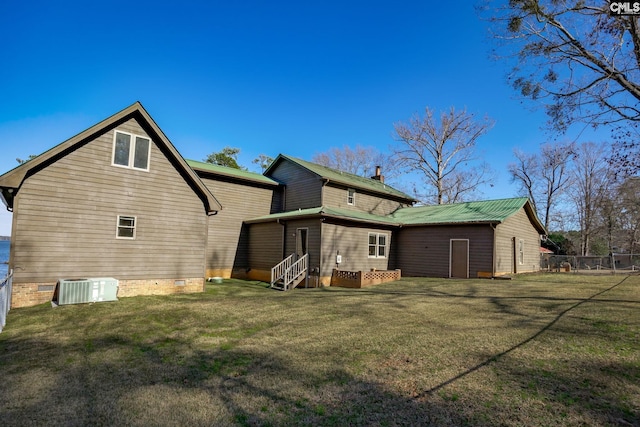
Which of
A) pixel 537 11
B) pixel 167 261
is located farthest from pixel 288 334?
pixel 537 11

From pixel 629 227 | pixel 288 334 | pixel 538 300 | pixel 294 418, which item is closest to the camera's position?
pixel 294 418

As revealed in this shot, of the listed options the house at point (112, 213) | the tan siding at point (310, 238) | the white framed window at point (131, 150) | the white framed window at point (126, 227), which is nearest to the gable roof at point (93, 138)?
the house at point (112, 213)

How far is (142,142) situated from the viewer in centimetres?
1358

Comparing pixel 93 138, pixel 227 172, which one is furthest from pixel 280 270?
pixel 93 138

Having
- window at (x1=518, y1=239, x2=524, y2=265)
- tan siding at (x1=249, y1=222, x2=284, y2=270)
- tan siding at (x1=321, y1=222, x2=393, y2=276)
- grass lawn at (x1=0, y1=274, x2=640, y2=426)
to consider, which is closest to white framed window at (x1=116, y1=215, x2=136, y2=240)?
grass lawn at (x1=0, y1=274, x2=640, y2=426)

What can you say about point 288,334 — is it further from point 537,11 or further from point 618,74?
point 618,74

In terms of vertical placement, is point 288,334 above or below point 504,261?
below

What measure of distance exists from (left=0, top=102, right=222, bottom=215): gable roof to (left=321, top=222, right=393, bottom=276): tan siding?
220 inches

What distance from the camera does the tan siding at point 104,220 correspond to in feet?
37.0

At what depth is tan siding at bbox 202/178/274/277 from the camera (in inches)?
782

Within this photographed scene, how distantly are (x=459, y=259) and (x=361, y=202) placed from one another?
7.10 m

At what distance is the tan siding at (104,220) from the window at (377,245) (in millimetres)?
9489

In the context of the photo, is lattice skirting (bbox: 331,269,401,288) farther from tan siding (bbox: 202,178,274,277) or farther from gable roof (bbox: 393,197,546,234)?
tan siding (bbox: 202,178,274,277)

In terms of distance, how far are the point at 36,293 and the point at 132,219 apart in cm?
366
